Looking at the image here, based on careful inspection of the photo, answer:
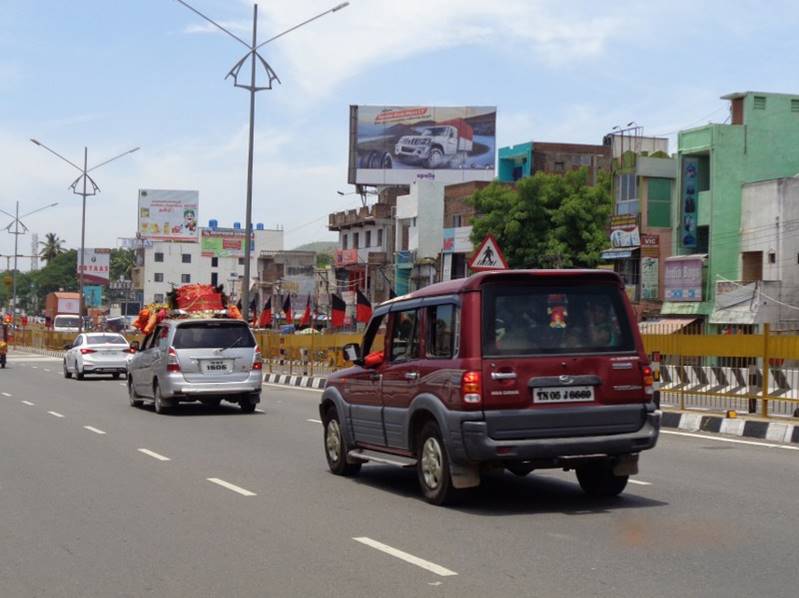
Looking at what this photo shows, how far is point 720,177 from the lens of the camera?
48219 mm

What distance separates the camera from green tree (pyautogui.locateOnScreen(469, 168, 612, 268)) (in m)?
55.7

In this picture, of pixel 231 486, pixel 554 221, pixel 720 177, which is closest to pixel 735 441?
pixel 231 486

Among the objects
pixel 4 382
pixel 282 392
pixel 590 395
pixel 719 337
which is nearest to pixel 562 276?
pixel 590 395

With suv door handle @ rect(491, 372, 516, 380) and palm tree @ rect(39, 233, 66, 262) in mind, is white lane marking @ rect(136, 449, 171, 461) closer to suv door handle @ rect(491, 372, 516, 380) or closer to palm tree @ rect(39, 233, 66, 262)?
suv door handle @ rect(491, 372, 516, 380)

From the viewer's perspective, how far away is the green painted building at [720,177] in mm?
47812

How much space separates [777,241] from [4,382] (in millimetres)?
27294

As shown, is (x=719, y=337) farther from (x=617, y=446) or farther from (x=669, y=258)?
(x=669, y=258)

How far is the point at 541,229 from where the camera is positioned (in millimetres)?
56969

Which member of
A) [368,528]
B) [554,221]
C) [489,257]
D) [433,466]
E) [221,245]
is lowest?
[368,528]

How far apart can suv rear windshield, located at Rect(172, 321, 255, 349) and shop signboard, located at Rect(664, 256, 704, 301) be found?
2879cm

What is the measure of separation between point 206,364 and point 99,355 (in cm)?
1650

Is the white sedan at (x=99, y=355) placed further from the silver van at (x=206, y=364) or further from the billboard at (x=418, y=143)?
the billboard at (x=418, y=143)

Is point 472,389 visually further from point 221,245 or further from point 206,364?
point 221,245

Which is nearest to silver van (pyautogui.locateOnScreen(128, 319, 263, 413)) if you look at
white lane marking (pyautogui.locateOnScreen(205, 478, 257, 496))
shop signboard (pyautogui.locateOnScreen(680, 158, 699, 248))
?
white lane marking (pyautogui.locateOnScreen(205, 478, 257, 496))
